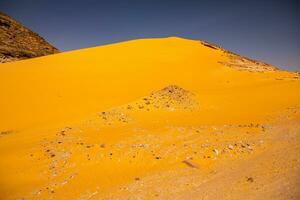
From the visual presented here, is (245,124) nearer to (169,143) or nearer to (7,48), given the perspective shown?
(169,143)

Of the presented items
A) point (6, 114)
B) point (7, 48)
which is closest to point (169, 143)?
point (6, 114)

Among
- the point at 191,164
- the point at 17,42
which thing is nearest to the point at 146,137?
the point at 191,164

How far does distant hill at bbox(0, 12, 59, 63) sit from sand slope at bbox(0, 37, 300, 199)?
44.3 ft

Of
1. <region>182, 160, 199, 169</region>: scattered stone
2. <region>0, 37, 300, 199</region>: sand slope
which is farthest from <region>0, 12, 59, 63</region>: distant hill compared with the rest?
<region>182, 160, 199, 169</region>: scattered stone

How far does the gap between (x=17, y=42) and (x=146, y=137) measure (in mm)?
25490

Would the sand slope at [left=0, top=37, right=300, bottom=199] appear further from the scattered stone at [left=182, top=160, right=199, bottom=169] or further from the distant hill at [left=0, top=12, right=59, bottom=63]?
the distant hill at [left=0, top=12, right=59, bottom=63]

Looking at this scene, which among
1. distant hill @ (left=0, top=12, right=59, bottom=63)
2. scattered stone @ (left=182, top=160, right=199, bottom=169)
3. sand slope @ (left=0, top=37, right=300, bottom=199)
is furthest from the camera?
distant hill @ (left=0, top=12, right=59, bottom=63)

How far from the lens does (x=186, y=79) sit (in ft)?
43.1

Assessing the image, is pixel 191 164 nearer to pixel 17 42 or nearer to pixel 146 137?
pixel 146 137

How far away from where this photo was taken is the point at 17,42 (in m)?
26.4

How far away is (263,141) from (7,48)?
84.8ft

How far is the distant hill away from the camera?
24.6 metres

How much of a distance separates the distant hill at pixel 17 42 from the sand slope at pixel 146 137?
1349 cm

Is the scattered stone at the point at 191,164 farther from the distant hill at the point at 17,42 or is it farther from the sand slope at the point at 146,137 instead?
the distant hill at the point at 17,42
